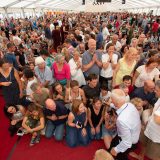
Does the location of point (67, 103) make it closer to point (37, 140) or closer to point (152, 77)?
point (37, 140)

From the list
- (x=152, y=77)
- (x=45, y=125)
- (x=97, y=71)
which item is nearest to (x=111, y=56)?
(x=97, y=71)

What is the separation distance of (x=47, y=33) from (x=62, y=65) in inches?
230

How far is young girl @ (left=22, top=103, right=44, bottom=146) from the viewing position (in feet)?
9.86

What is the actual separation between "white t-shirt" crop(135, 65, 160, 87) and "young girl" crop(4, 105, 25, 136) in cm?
241

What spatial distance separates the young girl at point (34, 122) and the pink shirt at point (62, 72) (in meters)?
0.83

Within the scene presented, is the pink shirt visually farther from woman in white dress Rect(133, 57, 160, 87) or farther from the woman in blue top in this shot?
woman in white dress Rect(133, 57, 160, 87)

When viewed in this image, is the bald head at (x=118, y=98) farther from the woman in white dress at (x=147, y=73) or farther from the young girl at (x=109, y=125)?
the woman in white dress at (x=147, y=73)

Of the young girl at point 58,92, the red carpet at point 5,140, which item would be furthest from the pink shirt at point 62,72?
the red carpet at point 5,140

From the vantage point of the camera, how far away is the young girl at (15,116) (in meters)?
3.21

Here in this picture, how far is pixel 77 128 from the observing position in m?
3.00

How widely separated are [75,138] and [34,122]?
2.79ft

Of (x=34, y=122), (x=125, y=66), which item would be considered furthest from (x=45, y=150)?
(x=125, y=66)

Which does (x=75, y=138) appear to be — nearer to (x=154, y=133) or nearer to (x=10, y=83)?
(x=154, y=133)

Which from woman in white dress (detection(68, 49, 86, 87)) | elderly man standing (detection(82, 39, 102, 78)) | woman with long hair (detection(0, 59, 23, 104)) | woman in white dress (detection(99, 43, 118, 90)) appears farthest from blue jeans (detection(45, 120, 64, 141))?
woman in white dress (detection(99, 43, 118, 90))
